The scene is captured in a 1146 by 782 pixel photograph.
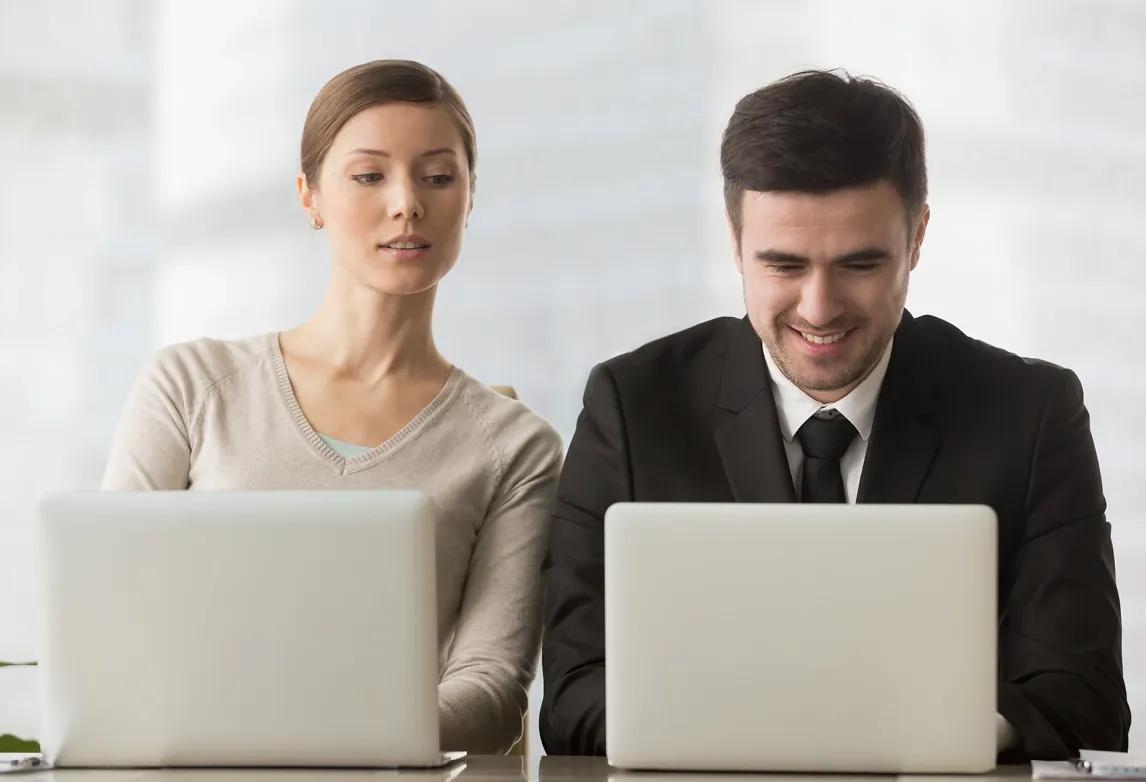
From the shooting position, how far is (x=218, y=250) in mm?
3941

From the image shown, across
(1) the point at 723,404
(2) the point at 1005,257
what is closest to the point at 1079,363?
(2) the point at 1005,257

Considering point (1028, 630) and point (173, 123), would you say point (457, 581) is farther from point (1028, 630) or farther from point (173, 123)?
point (173, 123)

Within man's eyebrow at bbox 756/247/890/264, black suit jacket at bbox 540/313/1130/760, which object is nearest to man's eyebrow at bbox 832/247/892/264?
man's eyebrow at bbox 756/247/890/264

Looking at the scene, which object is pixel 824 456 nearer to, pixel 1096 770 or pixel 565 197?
pixel 1096 770

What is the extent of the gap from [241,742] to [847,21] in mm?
3019

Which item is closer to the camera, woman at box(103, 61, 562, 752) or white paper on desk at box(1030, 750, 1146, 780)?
white paper on desk at box(1030, 750, 1146, 780)

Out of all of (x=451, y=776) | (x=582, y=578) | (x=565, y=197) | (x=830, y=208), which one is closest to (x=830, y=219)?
(x=830, y=208)

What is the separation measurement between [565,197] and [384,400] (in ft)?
5.71

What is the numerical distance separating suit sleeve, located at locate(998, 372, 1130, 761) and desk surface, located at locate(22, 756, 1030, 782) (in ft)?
1.05

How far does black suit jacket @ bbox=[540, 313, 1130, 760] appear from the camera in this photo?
73.5 inches

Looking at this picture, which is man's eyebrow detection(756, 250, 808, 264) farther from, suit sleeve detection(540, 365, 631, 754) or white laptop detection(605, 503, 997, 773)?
white laptop detection(605, 503, 997, 773)

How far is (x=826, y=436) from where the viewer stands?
2029 mm

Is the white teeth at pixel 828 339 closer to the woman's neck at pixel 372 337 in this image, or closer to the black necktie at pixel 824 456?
the black necktie at pixel 824 456

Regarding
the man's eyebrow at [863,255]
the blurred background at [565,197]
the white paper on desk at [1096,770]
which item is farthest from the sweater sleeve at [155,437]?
the blurred background at [565,197]
